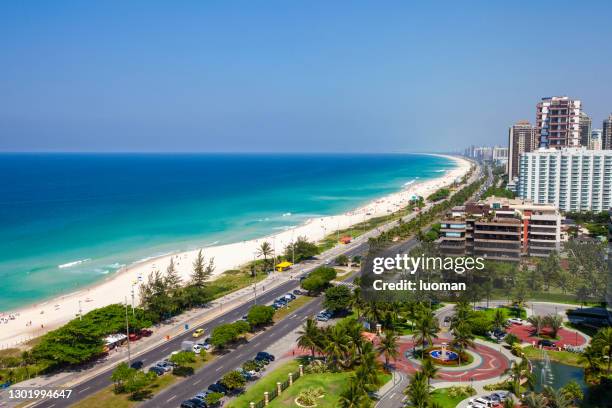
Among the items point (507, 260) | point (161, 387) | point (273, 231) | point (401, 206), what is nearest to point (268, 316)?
point (161, 387)

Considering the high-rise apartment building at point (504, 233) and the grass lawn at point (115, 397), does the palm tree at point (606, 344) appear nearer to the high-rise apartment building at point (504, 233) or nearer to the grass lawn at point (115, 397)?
the high-rise apartment building at point (504, 233)

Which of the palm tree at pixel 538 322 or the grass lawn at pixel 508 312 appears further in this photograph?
the grass lawn at pixel 508 312

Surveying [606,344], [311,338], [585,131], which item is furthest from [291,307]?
[585,131]

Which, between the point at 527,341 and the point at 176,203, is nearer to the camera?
the point at 527,341

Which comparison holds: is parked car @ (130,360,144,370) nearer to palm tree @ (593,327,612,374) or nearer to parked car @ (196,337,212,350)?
parked car @ (196,337,212,350)

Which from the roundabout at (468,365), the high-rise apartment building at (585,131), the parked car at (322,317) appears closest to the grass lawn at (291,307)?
the parked car at (322,317)

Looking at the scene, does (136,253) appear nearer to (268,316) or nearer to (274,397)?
(268,316)
